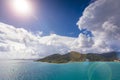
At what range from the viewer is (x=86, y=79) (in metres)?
79.6

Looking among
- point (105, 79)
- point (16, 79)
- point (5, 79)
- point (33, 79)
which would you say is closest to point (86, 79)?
point (105, 79)

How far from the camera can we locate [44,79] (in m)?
83.8

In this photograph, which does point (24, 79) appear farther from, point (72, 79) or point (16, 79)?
point (72, 79)

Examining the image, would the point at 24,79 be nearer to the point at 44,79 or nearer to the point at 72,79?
the point at 44,79

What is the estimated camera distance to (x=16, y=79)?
8112 cm

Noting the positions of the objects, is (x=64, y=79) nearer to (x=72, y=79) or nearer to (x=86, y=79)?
(x=72, y=79)

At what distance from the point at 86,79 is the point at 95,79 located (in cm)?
460

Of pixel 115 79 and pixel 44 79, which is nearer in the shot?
pixel 115 79

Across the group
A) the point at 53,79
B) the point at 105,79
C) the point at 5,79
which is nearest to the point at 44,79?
the point at 53,79

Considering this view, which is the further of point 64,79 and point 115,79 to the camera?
point 64,79

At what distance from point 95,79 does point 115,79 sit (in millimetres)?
9572

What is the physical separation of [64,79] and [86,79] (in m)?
10.6

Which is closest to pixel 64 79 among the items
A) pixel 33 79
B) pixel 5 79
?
pixel 33 79

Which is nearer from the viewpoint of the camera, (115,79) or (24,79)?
(115,79)
